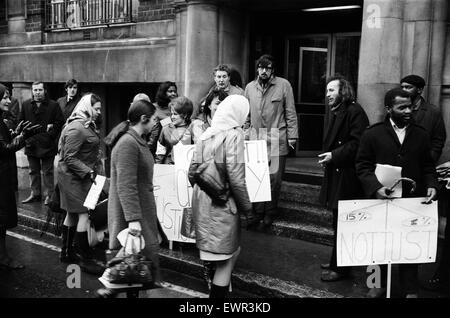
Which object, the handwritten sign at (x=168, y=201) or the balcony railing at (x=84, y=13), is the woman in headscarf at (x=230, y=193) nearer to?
the handwritten sign at (x=168, y=201)

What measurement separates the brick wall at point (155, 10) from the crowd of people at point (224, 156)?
338 centimetres

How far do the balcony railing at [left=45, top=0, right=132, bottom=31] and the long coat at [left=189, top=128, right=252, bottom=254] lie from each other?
286 inches

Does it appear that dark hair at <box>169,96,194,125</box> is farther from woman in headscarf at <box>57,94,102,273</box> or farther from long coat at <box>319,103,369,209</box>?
long coat at <box>319,103,369,209</box>

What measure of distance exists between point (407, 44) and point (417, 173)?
280 centimetres

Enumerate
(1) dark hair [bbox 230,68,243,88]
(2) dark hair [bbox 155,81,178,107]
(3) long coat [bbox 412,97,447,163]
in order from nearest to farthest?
1. (3) long coat [bbox 412,97,447,163]
2. (1) dark hair [bbox 230,68,243,88]
3. (2) dark hair [bbox 155,81,178,107]

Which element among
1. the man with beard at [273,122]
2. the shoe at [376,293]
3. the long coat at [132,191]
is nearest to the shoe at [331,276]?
the shoe at [376,293]

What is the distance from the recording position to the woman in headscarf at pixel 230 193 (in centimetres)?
399

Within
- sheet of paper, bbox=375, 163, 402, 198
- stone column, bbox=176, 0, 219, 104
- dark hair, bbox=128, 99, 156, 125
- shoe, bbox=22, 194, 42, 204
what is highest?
stone column, bbox=176, 0, 219, 104

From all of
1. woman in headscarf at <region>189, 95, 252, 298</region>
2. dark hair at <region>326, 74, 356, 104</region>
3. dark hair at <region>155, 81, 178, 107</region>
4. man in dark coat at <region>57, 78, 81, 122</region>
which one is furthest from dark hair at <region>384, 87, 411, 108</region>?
man in dark coat at <region>57, 78, 81, 122</region>

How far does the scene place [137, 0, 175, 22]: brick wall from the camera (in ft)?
31.7

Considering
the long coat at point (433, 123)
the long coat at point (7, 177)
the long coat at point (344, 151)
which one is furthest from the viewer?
the long coat at point (7, 177)

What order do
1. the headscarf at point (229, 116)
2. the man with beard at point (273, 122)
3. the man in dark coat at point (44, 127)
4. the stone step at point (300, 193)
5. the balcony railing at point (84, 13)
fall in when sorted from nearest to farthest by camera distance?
the headscarf at point (229, 116), the man with beard at point (273, 122), the stone step at point (300, 193), the man in dark coat at point (44, 127), the balcony railing at point (84, 13)

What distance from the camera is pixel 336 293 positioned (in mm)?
4805

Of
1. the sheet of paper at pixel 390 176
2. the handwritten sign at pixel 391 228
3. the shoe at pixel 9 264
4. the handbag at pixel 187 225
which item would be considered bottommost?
the shoe at pixel 9 264
